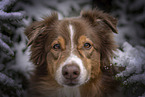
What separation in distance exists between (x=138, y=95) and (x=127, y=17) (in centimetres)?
260

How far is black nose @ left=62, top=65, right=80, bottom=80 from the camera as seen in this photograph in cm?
279

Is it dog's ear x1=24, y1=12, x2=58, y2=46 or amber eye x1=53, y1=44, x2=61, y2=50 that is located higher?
dog's ear x1=24, y1=12, x2=58, y2=46

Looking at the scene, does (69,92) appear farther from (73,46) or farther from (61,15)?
(61,15)

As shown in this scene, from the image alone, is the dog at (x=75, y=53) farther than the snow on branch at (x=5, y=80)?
Yes

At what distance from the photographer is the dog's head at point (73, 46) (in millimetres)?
2988

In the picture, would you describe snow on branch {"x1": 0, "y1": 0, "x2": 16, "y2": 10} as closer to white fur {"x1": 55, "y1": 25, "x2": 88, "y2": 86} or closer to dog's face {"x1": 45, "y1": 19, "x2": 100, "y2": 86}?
dog's face {"x1": 45, "y1": 19, "x2": 100, "y2": 86}

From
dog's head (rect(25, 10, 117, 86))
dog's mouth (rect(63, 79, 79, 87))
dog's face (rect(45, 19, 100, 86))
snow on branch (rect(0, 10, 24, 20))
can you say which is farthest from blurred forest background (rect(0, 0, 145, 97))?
dog's mouth (rect(63, 79, 79, 87))

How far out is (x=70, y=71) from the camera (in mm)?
2795

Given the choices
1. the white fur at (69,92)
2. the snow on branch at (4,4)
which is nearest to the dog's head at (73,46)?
the white fur at (69,92)

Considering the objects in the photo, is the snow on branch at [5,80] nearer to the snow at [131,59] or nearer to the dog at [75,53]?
the dog at [75,53]

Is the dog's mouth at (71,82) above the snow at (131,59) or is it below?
below

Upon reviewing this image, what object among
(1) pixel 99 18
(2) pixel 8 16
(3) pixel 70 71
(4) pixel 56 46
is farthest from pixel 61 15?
(3) pixel 70 71

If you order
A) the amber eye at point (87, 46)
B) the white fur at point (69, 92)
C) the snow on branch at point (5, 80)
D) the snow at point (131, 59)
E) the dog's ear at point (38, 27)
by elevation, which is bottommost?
the white fur at point (69, 92)

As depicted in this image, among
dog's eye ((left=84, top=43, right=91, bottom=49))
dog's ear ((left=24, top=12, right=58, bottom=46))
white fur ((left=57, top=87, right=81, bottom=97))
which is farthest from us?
white fur ((left=57, top=87, right=81, bottom=97))
